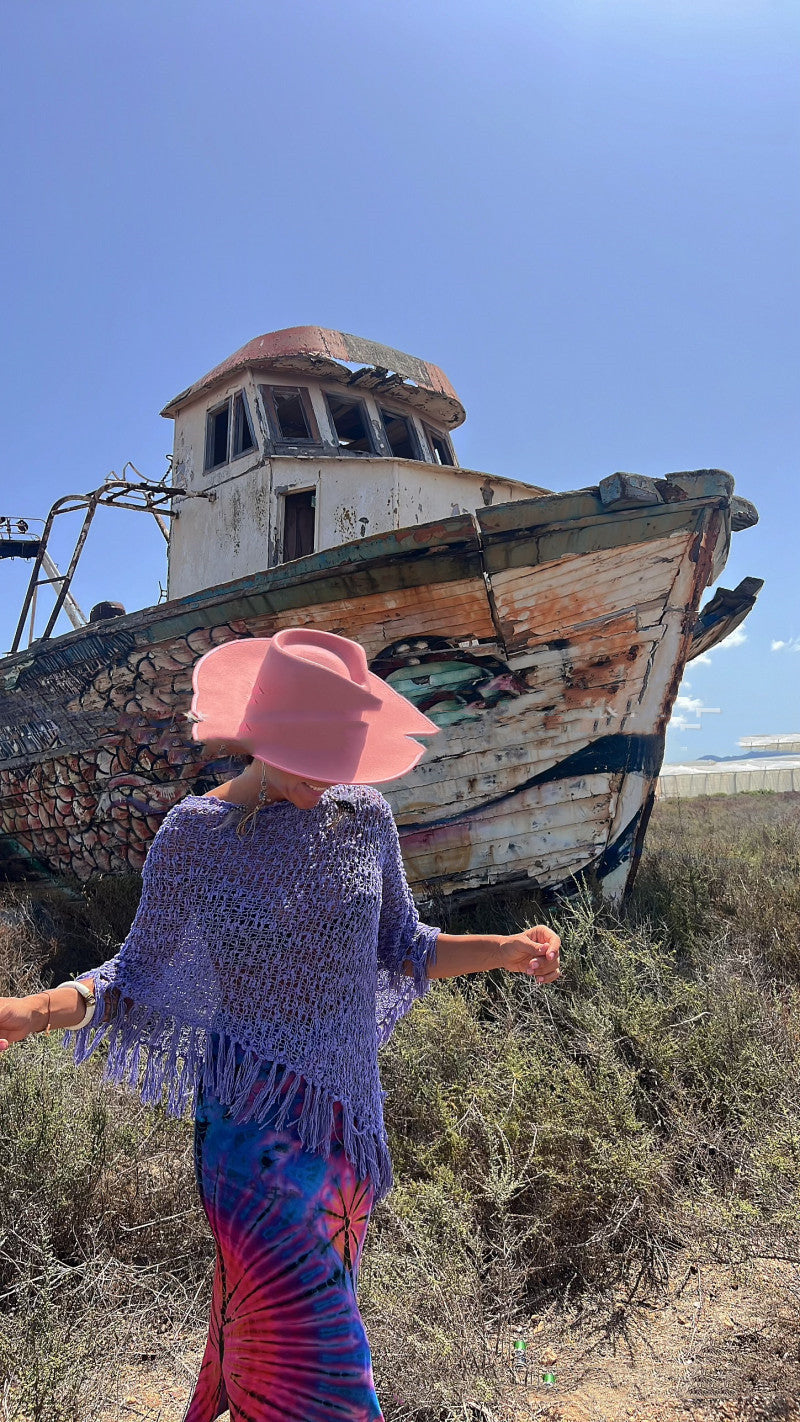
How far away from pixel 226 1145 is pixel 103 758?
536cm

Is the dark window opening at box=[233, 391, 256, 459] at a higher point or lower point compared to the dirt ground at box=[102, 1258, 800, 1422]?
higher

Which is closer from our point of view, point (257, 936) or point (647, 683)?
point (257, 936)

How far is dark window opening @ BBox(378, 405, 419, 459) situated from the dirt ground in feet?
21.2

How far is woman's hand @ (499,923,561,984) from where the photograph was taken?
5.21ft

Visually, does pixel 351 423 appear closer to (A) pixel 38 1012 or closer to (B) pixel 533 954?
(B) pixel 533 954

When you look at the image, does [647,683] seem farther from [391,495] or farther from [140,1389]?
[140,1389]

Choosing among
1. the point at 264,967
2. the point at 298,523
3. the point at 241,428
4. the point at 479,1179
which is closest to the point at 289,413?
the point at 241,428

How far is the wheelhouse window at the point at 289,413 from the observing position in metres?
6.73

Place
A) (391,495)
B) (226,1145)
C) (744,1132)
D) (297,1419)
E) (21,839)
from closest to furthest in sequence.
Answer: (297,1419)
(226,1145)
(744,1132)
(391,495)
(21,839)

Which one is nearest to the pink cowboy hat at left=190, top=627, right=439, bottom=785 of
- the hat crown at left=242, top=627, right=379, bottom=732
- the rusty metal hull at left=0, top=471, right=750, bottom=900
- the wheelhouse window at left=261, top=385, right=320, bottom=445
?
the hat crown at left=242, top=627, right=379, bottom=732

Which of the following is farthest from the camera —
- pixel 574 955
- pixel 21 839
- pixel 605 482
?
pixel 21 839

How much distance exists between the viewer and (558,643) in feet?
15.8

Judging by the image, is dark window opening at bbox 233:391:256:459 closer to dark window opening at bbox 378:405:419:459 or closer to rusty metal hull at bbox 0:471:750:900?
dark window opening at bbox 378:405:419:459

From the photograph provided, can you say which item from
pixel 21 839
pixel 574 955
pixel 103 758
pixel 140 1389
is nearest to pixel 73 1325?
pixel 140 1389
